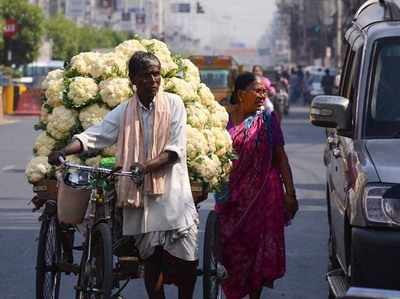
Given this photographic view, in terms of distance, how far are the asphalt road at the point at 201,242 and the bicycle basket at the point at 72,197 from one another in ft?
7.86

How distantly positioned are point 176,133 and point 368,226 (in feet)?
4.22

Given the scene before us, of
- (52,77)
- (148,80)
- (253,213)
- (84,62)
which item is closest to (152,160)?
(148,80)

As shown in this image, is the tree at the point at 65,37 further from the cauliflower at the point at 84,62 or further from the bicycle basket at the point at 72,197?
the bicycle basket at the point at 72,197

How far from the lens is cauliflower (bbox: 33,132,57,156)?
323 inches

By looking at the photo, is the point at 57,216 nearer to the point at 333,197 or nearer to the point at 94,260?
the point at 94,260

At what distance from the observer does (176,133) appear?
24.3ft

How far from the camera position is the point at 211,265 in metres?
7.98

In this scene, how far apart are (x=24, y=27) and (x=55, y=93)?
2662 inches

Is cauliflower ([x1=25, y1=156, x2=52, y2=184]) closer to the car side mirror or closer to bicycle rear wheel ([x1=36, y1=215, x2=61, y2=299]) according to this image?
bicycle rear wheel ([x1=36, y1=215, x2=61, y2=299])

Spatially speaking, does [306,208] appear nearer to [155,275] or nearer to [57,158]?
[155,275]

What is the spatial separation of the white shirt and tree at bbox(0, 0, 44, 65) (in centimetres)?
6761

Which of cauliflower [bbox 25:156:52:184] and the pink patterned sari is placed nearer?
cauliflower [bbox 25:156:52:184]

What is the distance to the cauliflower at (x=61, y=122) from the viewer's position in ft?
26.6

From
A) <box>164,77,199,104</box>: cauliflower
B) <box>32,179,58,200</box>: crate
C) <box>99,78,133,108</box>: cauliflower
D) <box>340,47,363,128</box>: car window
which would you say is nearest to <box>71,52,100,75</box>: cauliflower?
<box>99,78,133,108</box>: cauliflower
